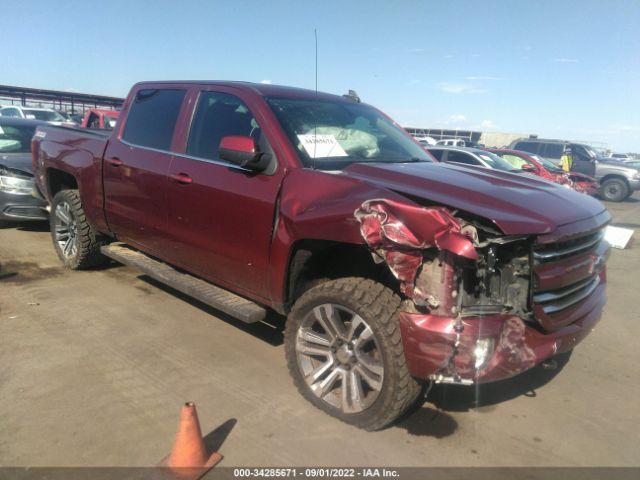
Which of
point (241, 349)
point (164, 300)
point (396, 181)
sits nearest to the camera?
point (396, 181)

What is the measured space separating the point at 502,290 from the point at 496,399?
113 centimetres

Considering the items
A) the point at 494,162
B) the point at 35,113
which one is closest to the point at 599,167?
the point at 494,162

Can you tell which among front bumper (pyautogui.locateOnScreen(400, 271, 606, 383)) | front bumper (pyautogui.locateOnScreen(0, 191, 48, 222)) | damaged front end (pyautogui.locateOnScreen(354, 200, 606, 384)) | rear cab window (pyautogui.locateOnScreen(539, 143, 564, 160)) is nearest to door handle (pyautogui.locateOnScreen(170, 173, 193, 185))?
damaged front end (pyautogui.locateOnScreen(354, 200, 606, 384))

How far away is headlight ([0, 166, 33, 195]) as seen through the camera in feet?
23.1

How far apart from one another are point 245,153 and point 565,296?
84.9 inches

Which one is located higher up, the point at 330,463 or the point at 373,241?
the point at 373,241

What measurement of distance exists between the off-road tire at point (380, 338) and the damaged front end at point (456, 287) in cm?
9

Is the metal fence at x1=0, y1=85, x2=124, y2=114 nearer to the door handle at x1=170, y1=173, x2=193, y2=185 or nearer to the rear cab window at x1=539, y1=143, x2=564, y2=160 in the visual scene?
the rear cab window at x1=539, y1=143, x2=564, y2=160

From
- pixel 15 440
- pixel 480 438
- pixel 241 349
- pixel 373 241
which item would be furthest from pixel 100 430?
pixel 480 438

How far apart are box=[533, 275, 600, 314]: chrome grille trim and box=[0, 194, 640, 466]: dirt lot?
798 mm

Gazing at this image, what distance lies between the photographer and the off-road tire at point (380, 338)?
105 inches

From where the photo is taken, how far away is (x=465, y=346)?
8.14ft

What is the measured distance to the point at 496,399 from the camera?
3.40 metres

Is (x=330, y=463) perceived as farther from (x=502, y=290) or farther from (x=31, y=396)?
(x=31, y=396)
